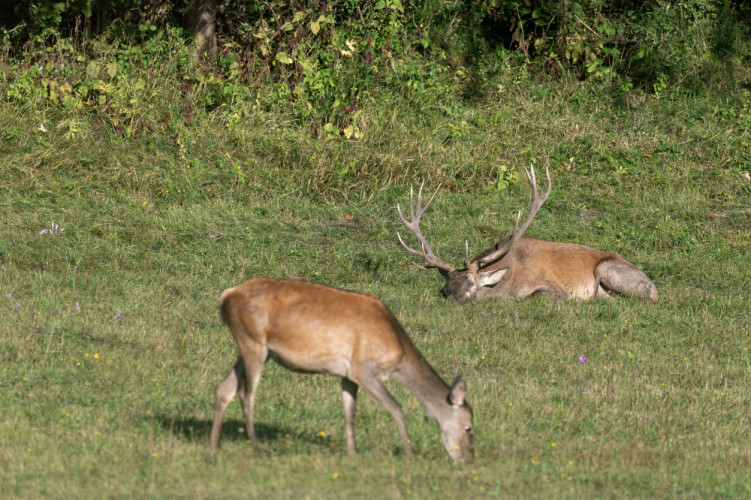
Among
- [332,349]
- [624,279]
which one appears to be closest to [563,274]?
[624,279]

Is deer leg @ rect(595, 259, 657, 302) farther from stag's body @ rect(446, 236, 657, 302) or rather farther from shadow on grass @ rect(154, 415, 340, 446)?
shadow on grass @ rect(154, 415, 340, 446)

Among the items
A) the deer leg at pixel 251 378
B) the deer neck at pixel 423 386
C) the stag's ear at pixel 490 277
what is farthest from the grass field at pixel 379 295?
the stag's ear at pixel 490 277

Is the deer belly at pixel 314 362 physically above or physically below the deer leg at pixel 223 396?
above

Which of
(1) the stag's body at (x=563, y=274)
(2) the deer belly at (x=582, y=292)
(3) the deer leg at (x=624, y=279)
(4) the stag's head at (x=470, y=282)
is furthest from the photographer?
(2) the deer belly at (x=582, y=292)

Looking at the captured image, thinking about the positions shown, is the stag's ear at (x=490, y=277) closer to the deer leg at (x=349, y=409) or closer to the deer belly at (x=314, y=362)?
the deer leg at (x=349, y=409)

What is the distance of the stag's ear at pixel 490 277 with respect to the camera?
10938 millimetres

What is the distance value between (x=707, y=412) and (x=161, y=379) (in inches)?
158

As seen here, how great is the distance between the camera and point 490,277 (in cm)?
1101

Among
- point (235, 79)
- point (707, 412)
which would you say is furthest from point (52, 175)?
point (707, 412)

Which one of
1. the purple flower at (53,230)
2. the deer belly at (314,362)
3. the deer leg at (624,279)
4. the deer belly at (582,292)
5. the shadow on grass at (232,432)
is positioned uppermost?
the deer belly at (314,362)

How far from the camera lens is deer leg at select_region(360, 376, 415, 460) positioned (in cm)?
Answer: 574

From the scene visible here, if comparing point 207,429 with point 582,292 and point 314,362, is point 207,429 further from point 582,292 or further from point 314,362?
point 582,292

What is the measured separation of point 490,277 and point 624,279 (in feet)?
4.88

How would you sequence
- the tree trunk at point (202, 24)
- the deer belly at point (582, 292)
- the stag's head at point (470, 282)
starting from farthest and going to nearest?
1. the tree trunk at point (202, 24)
2. the deer belly at point (582, 292)
3. the stag's head at point (470, 282)
